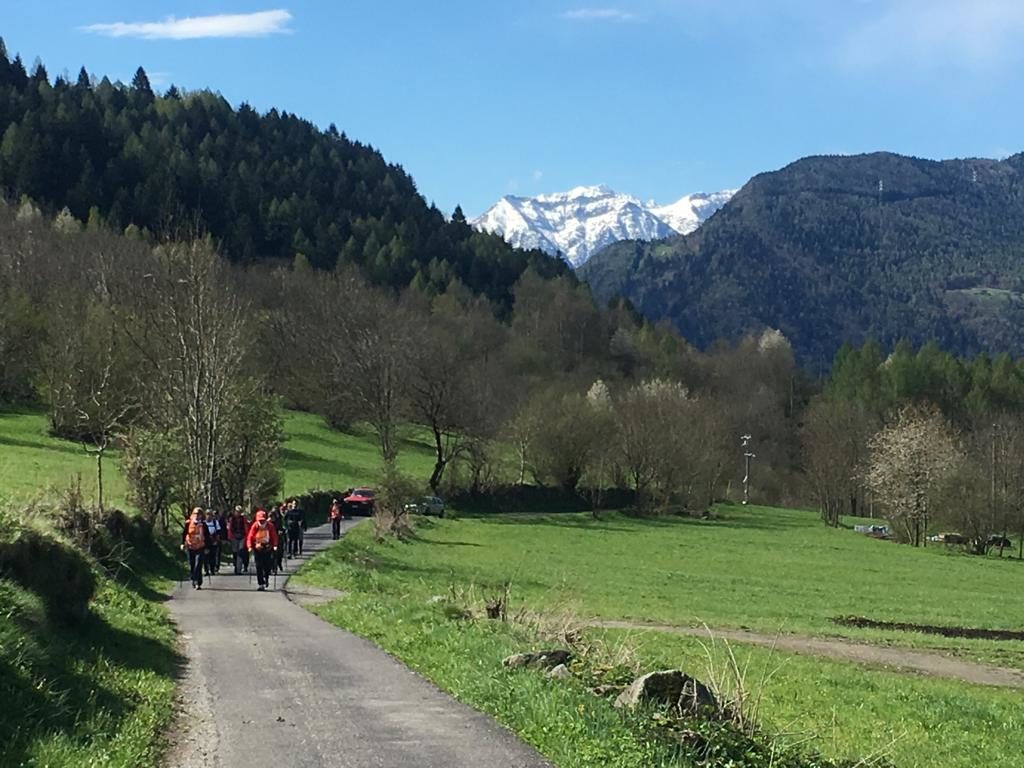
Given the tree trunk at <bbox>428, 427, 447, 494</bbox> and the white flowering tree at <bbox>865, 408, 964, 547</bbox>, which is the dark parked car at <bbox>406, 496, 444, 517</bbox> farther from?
the white flowering tree at <bbox>865, 408, 964, 547</bbox>

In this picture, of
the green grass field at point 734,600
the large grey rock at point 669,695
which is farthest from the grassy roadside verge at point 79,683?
the large grey rock at point 669,695

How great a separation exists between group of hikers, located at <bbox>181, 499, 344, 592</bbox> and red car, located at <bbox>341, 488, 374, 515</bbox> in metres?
22.7

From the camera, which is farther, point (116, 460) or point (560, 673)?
point (116, 460)

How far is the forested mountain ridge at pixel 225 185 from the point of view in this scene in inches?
5699

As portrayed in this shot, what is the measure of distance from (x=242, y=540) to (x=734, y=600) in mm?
16579

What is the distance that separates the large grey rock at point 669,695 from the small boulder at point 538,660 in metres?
1.70

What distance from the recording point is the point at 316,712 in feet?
38.1

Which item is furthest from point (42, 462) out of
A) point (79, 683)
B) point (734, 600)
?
point (79, 683)

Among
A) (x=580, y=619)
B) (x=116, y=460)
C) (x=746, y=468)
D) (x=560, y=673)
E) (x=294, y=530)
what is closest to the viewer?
(x=560, y=673)

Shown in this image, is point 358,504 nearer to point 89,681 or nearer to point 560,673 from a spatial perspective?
point 560,673

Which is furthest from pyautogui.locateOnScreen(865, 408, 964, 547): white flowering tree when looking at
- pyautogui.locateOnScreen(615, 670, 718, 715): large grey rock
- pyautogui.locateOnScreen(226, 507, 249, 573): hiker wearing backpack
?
pyautogui.locateOnScreen(615, 670, 718, 715): large grey rock

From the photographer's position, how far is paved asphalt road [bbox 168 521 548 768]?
9859 mm

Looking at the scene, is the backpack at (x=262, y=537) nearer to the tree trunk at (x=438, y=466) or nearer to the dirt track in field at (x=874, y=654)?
the dirt track in field at (x=874, y=654)

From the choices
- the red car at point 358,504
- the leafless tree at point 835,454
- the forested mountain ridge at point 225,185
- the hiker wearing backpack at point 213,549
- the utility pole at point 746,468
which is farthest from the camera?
the forested mountain ridge at point 225,185
